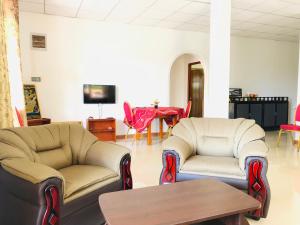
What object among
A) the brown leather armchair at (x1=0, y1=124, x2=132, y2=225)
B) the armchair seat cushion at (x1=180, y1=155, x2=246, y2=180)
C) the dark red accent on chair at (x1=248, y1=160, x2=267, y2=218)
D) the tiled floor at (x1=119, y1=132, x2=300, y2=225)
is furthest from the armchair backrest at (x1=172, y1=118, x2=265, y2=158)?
the brown leather armchair at (x1=0, y1=124, x2=132, y2=225)

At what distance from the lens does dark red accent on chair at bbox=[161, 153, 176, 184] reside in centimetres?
270

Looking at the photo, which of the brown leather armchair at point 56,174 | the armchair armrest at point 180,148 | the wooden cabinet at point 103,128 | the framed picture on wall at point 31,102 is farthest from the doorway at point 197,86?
the brown leather armchair at point 56,174

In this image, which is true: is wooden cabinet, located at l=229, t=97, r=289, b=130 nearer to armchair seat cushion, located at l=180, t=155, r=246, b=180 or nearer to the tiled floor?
the tiled floor

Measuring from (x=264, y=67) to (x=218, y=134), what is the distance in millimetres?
5893

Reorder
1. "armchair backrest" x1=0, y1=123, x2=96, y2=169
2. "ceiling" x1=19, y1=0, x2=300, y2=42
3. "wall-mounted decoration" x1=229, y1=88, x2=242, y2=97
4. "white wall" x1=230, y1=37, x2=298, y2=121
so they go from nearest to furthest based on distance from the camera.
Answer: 1. "armchair backrest" x1=0, y1=123, x2=96, y2=169
2. "ceiling" x1=19, y1=0, x2=300, y2=42
3. "wall-mounted decoration" x1=229, y1=88, x2=242, y2=97
4. "white wall" x1=230, y1=37, x2=298, y2=121

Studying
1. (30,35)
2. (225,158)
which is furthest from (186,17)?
(225,158)

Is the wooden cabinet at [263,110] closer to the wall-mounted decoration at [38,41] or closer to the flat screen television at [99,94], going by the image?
the flat screen television at [99,94]

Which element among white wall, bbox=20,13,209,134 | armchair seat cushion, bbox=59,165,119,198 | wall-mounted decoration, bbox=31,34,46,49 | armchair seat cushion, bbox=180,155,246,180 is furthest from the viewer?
white wall, bbox=20,13,209,134

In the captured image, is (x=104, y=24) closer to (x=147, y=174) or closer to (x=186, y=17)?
(x=186, y=17)

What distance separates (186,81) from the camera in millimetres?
8031

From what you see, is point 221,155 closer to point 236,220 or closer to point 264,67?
point 236,220

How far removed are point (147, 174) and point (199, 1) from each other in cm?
330

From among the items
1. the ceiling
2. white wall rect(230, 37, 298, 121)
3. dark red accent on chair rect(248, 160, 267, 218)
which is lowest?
dark red accent on chair rect(248, 160, 267, 218)

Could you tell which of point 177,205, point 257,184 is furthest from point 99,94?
point 177,205
